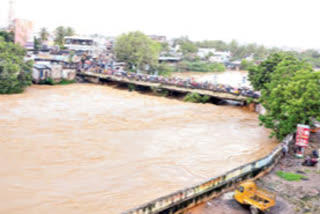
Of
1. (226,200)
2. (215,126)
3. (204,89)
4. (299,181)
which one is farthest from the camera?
(204,89)

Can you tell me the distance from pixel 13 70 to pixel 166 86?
14101 millimetres

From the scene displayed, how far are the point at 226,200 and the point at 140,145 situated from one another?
312 inches

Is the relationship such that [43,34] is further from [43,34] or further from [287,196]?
[287,196]

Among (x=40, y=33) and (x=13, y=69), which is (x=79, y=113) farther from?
(x=40, y=33)

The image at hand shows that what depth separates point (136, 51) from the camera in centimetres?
4691

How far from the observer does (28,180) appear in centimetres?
1354

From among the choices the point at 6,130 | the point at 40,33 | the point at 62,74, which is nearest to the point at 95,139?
the point at 6,130

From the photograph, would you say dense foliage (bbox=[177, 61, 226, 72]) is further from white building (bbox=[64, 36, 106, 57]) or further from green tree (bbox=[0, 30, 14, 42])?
green tree (bbox=[0, 30, 14, 42])

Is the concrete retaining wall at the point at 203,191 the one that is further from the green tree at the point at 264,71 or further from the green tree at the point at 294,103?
the green tree at the point at 264,71

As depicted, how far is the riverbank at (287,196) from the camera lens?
427 inches

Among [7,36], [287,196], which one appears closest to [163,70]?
[7,36]

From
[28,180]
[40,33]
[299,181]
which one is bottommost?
[28,180]

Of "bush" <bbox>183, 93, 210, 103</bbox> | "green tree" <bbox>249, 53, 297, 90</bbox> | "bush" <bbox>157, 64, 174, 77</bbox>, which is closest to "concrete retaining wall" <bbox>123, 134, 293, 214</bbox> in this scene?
"green tree" <bbox>249, 53, 297, 90</bbox>

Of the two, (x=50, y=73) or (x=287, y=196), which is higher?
(x=50, y=73)
